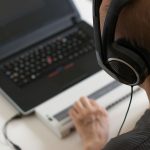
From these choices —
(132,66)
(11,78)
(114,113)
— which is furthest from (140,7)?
(11,78)

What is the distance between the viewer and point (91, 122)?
3.13 ft

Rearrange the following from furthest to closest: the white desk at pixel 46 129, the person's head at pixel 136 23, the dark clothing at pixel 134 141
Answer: the white desk at pixel 46 129 < the dark clothing at pixel 134 141 < the person's head at pixel 136 23

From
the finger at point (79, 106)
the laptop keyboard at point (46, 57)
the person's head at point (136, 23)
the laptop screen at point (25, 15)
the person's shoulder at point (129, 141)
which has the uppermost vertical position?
the person's head at point (136, 23)

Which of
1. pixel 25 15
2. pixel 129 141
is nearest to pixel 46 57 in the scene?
pixel 25 15

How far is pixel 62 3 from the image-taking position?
114cm

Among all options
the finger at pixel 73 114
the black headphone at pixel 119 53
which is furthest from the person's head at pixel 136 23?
the finger at pixel 73 114

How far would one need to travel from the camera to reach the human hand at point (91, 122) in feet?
2.96

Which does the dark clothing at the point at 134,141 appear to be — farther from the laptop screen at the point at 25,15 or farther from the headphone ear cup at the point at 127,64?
the laptop screen at the point at 25,15

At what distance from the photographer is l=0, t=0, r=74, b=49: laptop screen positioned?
1064mm

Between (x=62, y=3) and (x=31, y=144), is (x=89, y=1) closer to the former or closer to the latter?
(x=62, y=3)

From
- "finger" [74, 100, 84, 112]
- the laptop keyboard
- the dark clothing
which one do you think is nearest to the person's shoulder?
the dark clothing

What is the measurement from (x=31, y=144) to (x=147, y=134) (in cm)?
34

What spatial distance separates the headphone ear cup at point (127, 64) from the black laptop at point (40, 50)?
371mm

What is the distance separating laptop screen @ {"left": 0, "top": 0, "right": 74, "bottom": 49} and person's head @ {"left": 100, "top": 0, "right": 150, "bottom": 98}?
1.80 ft
